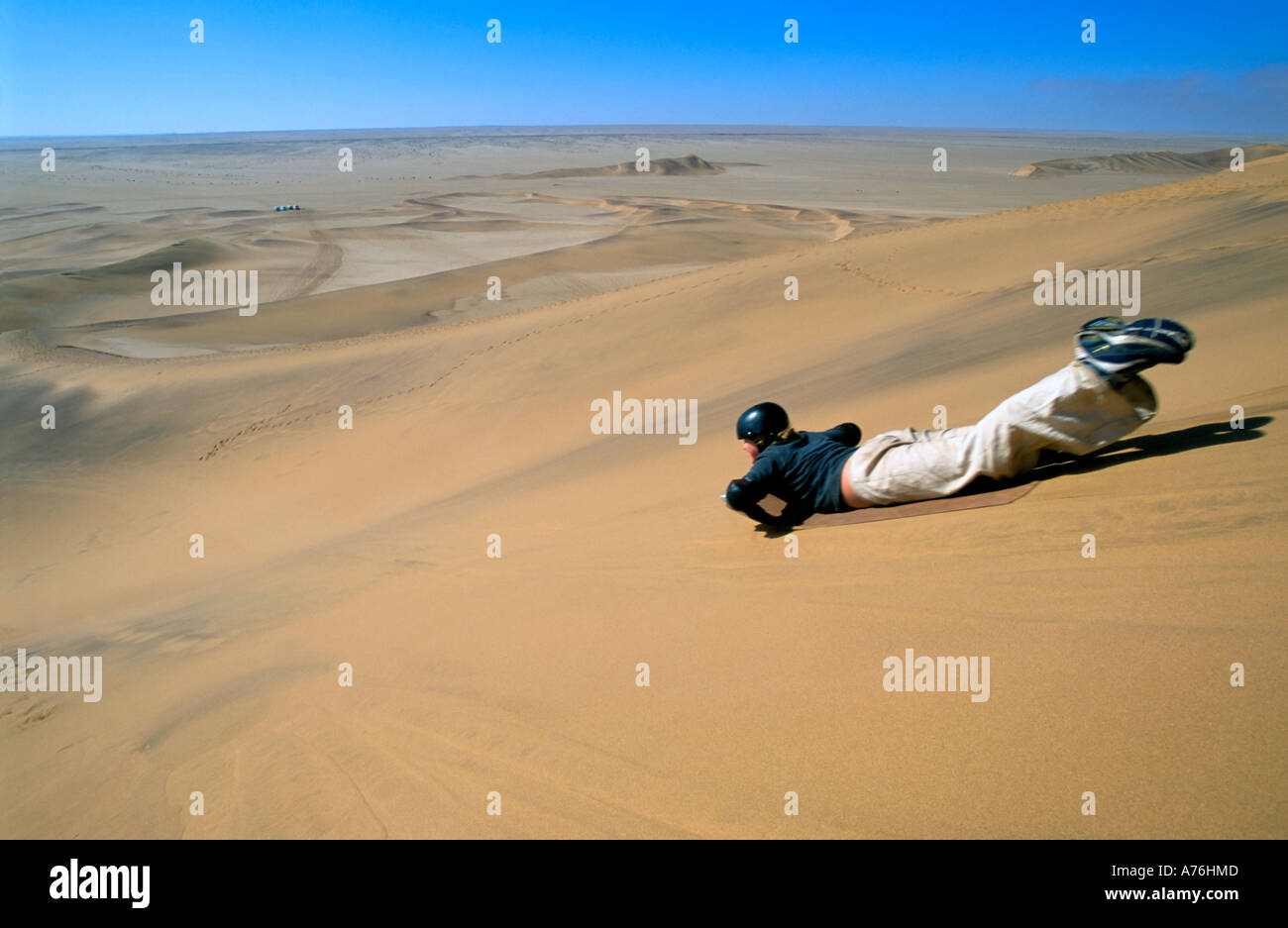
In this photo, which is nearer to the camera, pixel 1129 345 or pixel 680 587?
pixel 1129 345

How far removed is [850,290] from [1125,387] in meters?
8.18

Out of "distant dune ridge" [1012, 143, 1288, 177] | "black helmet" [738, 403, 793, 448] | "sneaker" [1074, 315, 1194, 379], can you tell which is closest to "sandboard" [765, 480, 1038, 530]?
"black helmet" [738, 403, 793, 448]

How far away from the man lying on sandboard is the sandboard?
0.16 feet

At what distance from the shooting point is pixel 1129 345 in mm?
3104

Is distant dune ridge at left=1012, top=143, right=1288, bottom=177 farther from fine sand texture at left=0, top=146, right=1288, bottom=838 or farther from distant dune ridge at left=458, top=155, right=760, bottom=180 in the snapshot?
fine sand texture at left=0, top=146, right=1288, bottom=838

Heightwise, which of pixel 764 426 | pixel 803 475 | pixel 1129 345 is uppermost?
pixel 1129 345

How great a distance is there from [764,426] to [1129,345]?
1730mm

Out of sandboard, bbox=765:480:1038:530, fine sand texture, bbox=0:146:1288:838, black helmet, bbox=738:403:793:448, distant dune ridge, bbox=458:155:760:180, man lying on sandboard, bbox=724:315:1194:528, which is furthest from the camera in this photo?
distant dune ridge, bbox=458:155:760:180

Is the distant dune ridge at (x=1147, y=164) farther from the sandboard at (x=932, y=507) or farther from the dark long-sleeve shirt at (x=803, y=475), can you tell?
the sandboard at (x=932, y=507)

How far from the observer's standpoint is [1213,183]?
1189cm

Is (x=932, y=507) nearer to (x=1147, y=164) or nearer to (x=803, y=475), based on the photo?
(x=803, y=475)

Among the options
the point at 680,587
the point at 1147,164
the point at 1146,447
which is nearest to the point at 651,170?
the point at 1147,164

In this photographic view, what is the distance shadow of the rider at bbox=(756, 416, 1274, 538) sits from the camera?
364 centimetres
